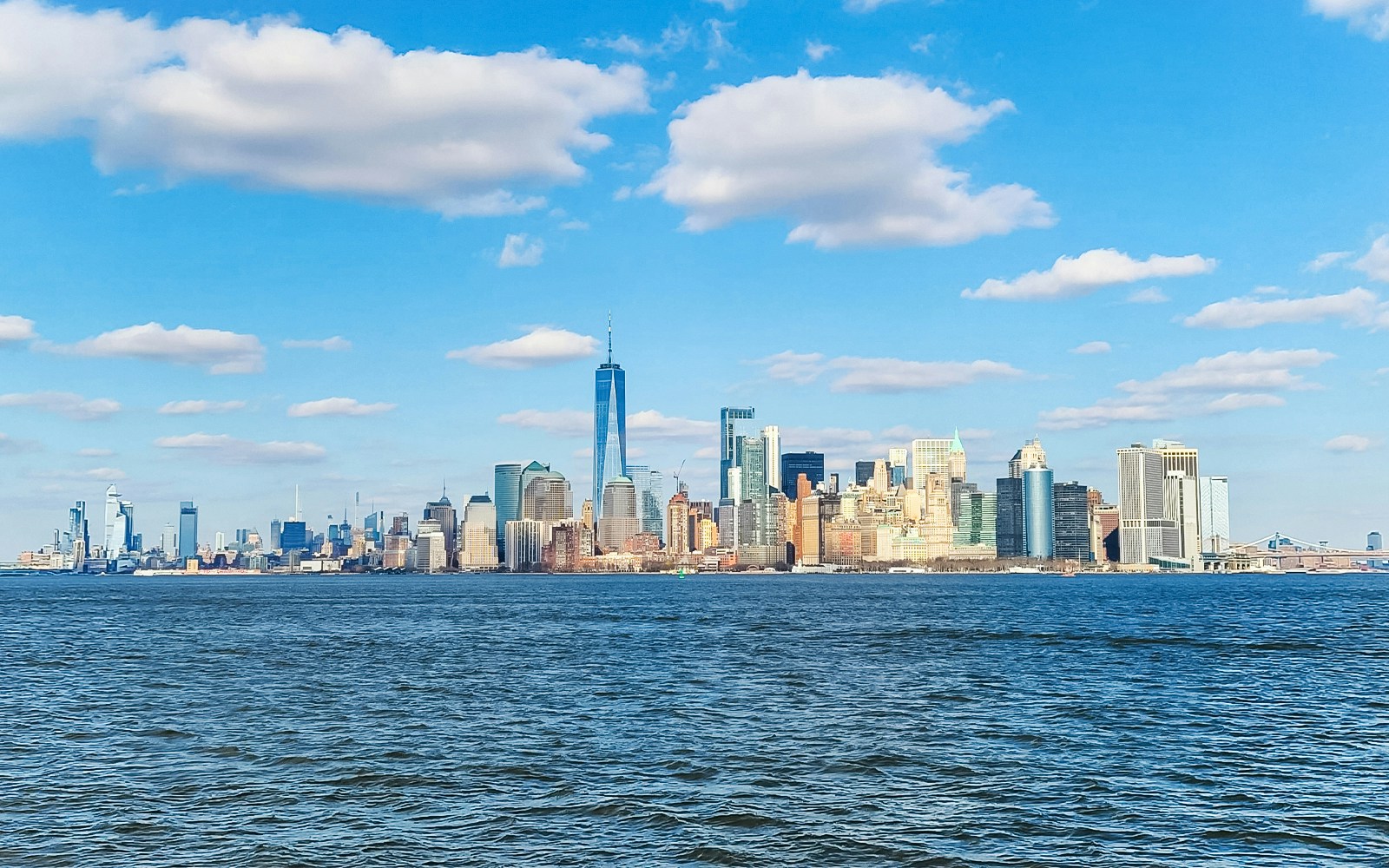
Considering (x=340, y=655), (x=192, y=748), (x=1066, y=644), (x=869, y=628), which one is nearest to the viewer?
(x=192, y=748)

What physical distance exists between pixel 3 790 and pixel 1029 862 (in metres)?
33.4

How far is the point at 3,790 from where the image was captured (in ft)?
133

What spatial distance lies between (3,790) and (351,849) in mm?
16153

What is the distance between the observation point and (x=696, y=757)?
46000mm

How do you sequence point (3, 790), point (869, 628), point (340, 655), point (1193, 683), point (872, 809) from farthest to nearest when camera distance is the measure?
point (869, 628) < point (340, 655) < point (1193, 683) < point (3, 790) < point (872, 809)

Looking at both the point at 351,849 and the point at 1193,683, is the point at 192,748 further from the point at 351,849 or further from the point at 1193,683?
the point at 1193,683

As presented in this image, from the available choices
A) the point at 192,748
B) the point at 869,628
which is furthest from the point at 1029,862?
the point at 869,628

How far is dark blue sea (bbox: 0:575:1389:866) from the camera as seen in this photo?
3334 cm

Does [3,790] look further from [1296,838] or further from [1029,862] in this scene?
[1296,838]

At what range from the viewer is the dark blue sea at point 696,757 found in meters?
33.3

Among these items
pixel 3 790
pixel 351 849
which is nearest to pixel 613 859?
pixel 351 849

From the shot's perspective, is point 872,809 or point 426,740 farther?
point 426,740

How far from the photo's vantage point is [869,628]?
407ft

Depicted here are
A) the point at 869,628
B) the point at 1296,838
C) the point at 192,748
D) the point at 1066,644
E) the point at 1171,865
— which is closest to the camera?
the point at 1171,865
